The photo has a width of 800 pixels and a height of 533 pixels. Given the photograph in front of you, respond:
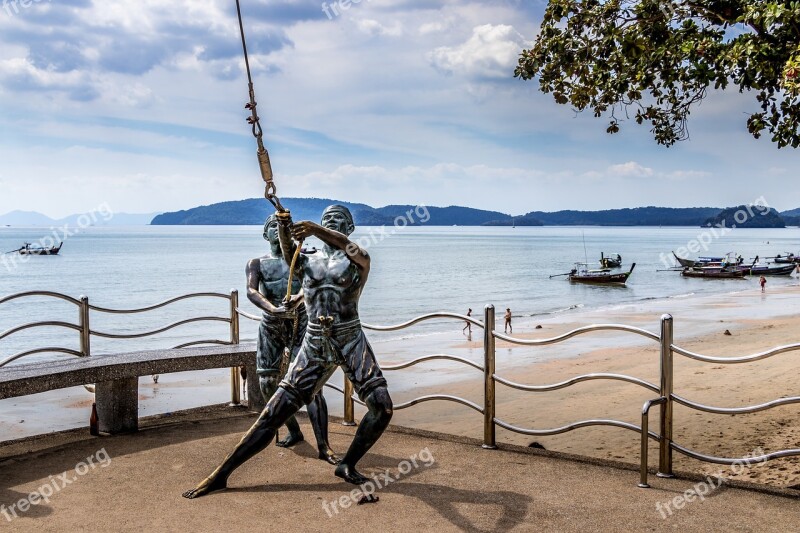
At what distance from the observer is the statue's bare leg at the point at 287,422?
6.67 meters

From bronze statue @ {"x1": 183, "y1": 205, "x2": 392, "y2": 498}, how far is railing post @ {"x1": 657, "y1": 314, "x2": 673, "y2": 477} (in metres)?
2.20

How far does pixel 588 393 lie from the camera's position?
15.4 metres

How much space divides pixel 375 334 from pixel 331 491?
25.6 m

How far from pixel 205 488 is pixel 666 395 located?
3.61 metres

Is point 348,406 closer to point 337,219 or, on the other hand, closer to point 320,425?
point 320,425

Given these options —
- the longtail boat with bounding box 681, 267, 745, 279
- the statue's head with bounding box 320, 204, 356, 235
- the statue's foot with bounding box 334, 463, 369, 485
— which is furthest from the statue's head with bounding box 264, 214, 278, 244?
the longtail boat with bounding box 681, 267, 745, 279

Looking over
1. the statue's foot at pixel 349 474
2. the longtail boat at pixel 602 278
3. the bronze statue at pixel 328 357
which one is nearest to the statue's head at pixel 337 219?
the bronze statue at pixel 328 357

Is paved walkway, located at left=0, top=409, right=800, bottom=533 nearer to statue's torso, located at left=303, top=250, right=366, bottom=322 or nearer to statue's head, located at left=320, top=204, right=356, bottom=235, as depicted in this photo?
statue's torso, located at left=303, top=250, right=366, bottom=322

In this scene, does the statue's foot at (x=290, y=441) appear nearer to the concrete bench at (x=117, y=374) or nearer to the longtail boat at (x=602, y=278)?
the concrete bench at (x=117, y=374)

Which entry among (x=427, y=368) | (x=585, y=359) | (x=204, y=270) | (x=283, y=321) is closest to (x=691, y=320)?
(x=585, y=359)

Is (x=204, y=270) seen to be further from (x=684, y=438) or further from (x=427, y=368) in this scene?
(x=684, y=438)

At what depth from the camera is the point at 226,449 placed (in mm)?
6715

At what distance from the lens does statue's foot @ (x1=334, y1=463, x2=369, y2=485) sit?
223 inches

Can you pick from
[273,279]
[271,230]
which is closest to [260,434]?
[273,279]
